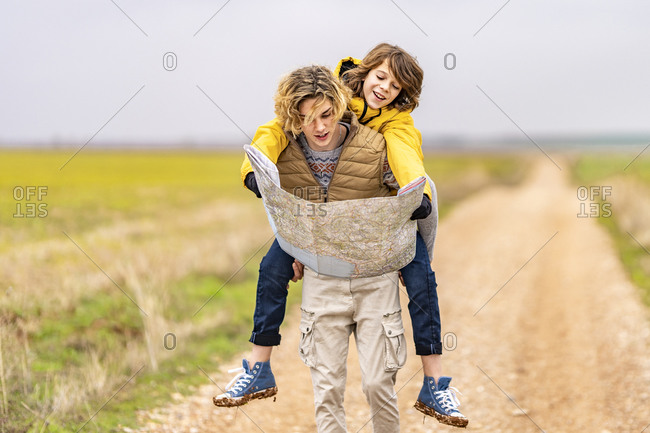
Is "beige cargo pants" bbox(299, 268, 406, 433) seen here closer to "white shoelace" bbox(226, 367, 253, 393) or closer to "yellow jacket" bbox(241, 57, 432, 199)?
"white shoelace" bbox(226, 367, 253, 393)

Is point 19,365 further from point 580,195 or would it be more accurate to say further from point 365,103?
Answer: point 580,195

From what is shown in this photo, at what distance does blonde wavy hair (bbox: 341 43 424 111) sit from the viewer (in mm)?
3271

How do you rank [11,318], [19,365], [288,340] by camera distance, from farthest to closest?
[288,340]
[11,318]
[19,365]

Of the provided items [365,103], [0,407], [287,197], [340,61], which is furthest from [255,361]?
[0,407]

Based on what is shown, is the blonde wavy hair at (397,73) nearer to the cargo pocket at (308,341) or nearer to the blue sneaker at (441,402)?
the cargo pocket at (308,341)

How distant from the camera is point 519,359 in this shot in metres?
6.28

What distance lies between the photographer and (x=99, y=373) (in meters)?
5.11

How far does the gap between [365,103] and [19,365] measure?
351 cm

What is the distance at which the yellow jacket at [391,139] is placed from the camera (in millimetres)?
3000

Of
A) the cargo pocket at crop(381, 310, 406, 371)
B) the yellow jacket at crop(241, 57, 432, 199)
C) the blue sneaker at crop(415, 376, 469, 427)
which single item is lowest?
the blue sneaker at crop(415, 376, 469, 427)

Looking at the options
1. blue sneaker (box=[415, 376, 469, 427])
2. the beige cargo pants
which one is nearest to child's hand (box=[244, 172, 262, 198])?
the beige cargo pants

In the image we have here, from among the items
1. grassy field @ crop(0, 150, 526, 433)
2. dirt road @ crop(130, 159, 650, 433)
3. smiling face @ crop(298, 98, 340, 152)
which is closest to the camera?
smiling face @ crop(298, 98, 340, 152)

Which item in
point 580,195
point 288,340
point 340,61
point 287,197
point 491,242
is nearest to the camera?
point 287,197

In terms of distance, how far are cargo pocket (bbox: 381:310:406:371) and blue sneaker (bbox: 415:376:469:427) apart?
27 centimetres
